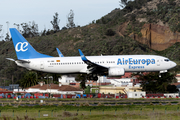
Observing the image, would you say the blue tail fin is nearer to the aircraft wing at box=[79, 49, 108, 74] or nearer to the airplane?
the airplane

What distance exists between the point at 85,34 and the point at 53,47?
74.8ft

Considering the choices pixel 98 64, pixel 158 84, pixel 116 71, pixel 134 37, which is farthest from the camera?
pixel 134 37

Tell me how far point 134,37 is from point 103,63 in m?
126

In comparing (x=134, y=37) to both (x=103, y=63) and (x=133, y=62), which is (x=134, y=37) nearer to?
(x=133, y=62)

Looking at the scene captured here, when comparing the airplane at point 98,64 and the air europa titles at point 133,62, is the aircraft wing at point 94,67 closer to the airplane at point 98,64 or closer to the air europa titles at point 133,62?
the airplane at point 98,64

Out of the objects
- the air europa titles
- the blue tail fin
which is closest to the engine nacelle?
the air europa titles

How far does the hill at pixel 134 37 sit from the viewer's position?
163875 mm

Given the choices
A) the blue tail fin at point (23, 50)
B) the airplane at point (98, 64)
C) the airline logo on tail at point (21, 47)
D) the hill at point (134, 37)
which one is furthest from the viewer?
the hill at point (134, 37)

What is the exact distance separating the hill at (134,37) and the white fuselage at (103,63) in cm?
10251

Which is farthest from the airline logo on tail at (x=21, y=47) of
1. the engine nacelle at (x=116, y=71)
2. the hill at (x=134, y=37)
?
the hill at (x=134, y=37)

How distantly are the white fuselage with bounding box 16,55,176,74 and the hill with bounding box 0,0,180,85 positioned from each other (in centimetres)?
10251

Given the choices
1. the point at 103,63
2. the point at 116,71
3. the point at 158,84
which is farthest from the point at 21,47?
the point at 158,84

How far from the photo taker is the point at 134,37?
174375mm

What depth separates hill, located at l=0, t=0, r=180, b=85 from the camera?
538 feet
